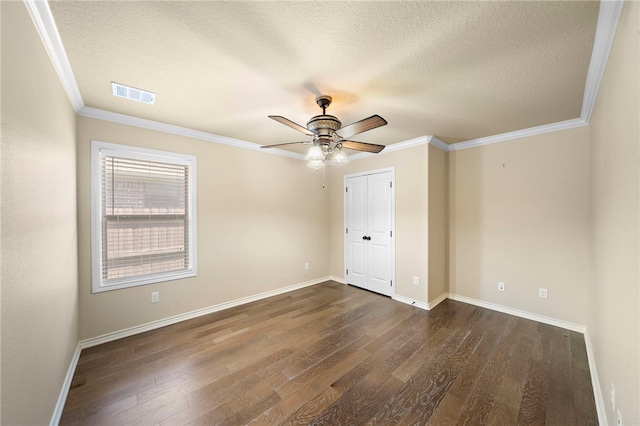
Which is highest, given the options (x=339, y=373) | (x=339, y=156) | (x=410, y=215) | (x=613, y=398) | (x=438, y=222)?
(x=339, y=156)

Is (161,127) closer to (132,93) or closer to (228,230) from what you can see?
(132,93)

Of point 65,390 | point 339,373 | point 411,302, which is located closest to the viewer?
point 65,390

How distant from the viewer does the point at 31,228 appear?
133 centimetres

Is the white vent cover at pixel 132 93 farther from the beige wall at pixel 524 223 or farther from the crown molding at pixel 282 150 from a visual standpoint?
the beige wall at pixel 524 223

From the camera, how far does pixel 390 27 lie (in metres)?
1.49

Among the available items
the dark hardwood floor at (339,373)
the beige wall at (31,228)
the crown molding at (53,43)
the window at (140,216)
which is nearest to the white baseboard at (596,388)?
the dark hardwood floor at (339,373)

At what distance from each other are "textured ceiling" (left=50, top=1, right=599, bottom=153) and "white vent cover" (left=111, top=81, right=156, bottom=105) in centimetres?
6

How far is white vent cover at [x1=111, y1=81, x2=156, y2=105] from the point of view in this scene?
2.16m

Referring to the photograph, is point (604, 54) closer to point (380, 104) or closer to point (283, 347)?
point (380, 104)

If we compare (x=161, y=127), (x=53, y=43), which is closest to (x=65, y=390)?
(x=53, y=43)

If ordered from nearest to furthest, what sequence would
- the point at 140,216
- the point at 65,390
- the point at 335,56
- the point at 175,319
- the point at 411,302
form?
1. the point at 335,56
2. the point at 65,390
3. the point at 140,216
4. the point at 175,319
5. the point at 411,302

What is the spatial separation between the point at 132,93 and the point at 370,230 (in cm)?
371

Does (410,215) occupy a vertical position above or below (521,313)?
above

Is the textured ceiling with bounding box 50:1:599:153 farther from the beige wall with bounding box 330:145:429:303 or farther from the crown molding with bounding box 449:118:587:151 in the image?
the beige wall with bounding box 330:145:429:303
